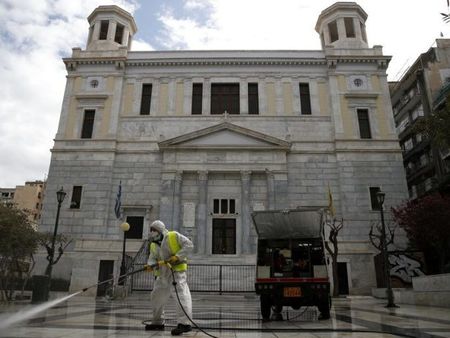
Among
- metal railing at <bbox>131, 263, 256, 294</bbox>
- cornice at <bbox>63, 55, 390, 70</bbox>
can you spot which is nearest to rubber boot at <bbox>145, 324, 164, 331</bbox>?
metal railing at <bbox>131, 263, 256, 294</bbox>

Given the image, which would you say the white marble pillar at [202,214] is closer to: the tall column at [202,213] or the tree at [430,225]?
the tall column at [202,213]

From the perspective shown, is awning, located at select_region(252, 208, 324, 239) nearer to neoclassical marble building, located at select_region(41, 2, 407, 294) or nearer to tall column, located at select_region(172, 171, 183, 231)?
neoclassical marble building, located at select_region(41, 2, 407, 294)

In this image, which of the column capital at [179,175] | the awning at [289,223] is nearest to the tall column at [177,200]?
the column capital at [179,175]

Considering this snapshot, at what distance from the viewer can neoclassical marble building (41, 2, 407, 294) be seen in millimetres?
24641

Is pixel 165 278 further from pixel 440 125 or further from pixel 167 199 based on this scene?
pixel 167 199

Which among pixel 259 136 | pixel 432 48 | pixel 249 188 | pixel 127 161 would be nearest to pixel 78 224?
pixel 127 161

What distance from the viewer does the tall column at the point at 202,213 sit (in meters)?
24.2

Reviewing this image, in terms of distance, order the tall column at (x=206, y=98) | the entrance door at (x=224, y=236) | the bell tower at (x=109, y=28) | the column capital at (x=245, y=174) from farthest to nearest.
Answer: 1. the bell tower at (x=109, y=28)
2. the tall column at (x=206, y=98)
3. the column capital at (x=245, y=174)
4. the entrance door at (x=224, y=236)

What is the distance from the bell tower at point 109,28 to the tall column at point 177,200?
39.2 ft

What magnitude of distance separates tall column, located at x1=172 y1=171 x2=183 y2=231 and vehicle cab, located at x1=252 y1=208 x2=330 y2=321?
14857 millimetres

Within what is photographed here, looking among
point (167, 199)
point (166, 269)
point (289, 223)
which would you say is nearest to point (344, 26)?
point (167, 199)

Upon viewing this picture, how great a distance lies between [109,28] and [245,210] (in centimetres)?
1865

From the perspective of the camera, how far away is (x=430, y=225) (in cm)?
2045

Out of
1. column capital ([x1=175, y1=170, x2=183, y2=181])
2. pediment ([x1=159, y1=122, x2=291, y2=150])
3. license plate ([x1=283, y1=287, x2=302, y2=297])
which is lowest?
license plate ([x1=283, y1=287, x2=302, y2=297])
